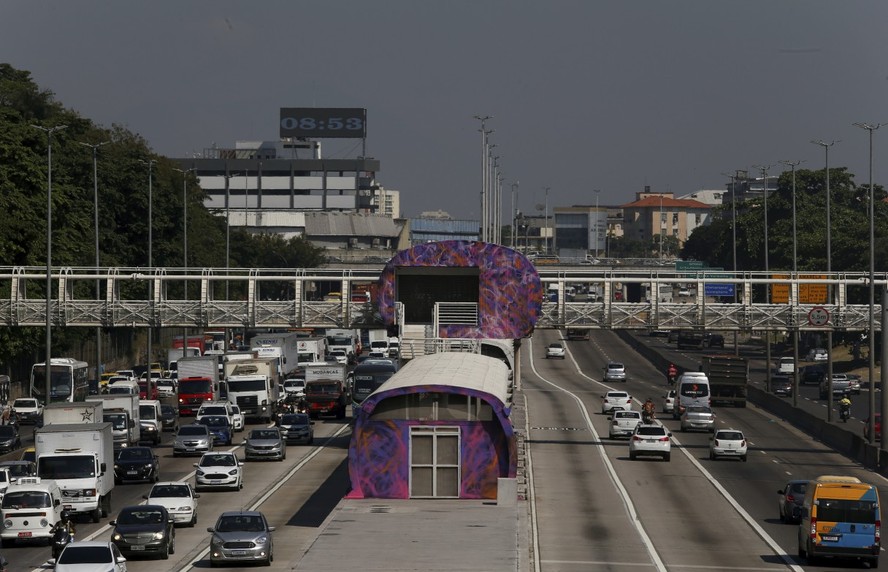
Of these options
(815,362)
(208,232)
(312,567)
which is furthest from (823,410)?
(208,232)

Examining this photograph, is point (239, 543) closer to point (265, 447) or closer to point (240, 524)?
point (240, 524)

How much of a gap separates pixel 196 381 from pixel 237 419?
10.1 metres

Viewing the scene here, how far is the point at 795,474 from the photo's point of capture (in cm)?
6525

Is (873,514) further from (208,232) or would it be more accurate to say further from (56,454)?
(208,232)

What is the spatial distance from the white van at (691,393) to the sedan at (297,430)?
2732cm

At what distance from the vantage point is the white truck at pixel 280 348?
101250mm

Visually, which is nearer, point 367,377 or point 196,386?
point 367,377

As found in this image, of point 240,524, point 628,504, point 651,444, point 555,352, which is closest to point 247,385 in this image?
point 651,444

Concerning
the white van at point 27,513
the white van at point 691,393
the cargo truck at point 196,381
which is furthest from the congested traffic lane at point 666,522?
the cargo truck at point 196,381

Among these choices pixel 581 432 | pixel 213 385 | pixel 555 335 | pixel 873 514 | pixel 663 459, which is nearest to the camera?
pixel 873 514

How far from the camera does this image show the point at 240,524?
40719 millimetres

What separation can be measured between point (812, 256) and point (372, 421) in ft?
381

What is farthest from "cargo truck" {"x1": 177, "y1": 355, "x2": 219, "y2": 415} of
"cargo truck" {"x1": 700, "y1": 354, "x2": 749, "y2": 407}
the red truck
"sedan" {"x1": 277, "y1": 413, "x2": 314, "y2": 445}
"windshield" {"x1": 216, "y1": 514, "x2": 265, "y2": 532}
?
"windshield" {"x1": 216, "y1": 514, "x2": 265, "y2": 532}

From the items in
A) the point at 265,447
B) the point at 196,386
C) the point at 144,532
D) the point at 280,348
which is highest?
the point at 280,348
